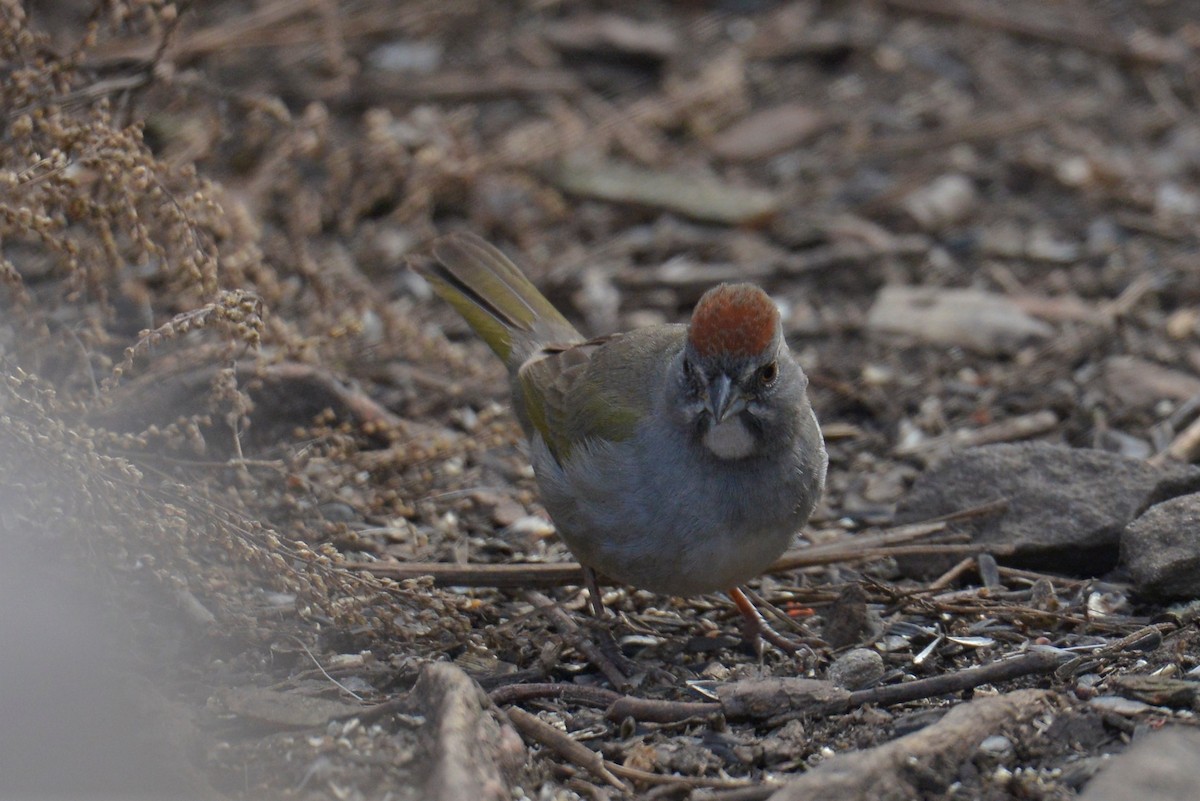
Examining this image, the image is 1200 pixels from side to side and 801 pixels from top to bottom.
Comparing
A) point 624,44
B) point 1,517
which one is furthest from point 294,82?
point 1,517

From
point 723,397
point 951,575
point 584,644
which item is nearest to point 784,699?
point 584,644

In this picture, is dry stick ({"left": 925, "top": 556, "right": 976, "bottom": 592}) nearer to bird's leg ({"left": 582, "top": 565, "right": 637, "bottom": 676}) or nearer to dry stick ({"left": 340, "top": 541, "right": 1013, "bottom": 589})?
dry stick ({"left": 340, "top": 541, "right": 1013, "bottom": 589})

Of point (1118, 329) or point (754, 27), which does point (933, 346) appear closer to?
point (1118, 329)

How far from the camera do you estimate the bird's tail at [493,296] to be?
17.4 ft

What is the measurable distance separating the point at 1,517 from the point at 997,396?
3897mm

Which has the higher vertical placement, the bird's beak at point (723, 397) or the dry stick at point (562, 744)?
the bird's beak at point (723, 397)

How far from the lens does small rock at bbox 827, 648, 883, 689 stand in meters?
4.04

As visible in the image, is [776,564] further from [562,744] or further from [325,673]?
[325,673]

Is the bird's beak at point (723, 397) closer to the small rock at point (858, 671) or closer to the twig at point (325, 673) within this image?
the small rock at point (858, 671)

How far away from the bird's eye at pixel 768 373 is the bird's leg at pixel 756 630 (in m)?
0.74

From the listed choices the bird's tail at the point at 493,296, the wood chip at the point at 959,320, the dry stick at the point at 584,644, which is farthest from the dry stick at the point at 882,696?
the wood chip at the point at 959,320

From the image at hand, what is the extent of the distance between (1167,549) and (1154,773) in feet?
4.42

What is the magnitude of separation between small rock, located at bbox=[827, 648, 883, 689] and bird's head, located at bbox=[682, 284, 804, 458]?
655mm

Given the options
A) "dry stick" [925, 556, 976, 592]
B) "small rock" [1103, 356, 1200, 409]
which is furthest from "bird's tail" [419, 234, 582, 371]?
"small rock" [1103, 356, 1200, 409]
